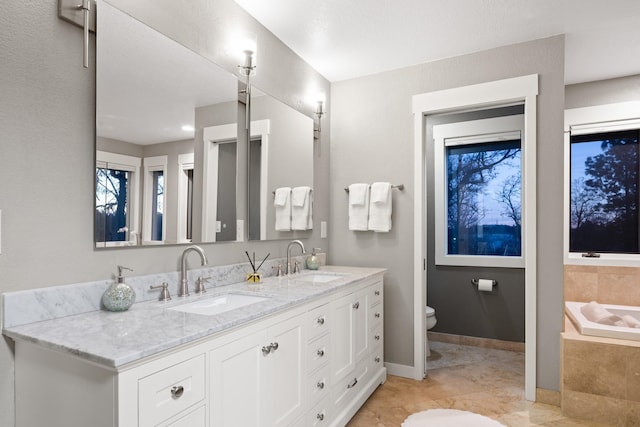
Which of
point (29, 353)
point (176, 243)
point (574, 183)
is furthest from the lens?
point (574, 183)

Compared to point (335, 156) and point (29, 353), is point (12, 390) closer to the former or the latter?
point (29, 353)

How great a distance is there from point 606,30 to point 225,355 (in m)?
3.10

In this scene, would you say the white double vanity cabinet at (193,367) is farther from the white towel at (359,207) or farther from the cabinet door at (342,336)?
the white towel at (359,207)

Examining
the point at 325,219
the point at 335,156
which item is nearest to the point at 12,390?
the point at 325,219

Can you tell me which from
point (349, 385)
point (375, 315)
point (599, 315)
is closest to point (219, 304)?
point (349, 385)

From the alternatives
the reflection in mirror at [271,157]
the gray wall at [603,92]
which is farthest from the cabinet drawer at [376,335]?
the gray wall at [603,92]

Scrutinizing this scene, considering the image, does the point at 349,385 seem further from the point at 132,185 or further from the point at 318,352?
the point at 132,185

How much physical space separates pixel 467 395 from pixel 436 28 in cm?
257

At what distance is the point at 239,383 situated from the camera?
1.35m

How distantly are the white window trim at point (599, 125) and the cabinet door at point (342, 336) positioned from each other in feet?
7.51

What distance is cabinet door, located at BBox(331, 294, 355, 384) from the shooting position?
2.09 metres

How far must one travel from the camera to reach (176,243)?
5.88 feet

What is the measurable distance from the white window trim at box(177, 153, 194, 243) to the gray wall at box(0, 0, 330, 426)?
0.76ft

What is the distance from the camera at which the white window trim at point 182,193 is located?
181 centimetres
